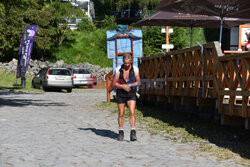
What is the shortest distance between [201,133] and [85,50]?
123 ft

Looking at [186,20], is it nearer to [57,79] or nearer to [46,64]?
[57,79]

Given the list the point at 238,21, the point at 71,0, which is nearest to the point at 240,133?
the point at 238,21

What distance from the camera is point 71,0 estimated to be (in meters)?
52.1

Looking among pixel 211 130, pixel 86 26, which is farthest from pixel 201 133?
pixel 86 26

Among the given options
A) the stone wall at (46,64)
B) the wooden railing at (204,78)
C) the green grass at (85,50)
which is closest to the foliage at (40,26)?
the green grass at (85,50)

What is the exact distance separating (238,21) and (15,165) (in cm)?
1156

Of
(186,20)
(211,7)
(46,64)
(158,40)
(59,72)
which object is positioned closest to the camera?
(211,7)

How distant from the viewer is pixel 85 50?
47.0 m

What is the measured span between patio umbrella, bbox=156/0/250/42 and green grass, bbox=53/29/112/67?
31245mm

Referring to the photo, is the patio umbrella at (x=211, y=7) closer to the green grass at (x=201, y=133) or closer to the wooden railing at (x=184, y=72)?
the wooden railing at (x=184, y=72)

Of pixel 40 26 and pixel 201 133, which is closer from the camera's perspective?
pixel 201 133

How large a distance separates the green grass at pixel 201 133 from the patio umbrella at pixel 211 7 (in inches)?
112

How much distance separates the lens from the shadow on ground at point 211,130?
8.82 meters

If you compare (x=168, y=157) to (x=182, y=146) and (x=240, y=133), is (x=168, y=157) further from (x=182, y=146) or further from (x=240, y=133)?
(x=240, y=133)
